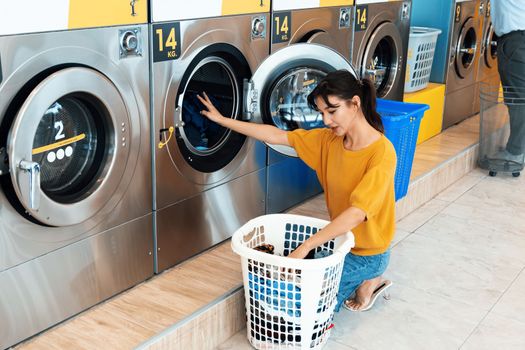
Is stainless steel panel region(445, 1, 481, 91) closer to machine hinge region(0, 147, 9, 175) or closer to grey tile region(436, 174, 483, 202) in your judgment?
grey tile region(436, 174, 483, 202)

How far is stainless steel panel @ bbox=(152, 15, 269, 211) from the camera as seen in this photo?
2.53 meters

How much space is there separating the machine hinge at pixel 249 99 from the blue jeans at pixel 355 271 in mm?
756

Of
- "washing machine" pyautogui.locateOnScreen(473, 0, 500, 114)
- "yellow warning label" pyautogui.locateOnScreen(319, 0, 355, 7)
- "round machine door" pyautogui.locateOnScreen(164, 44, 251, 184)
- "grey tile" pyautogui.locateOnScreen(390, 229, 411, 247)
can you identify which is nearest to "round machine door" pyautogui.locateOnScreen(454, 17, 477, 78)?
"washing machine" pyautogui.locateOnScreen(473, 0, 500, 114)

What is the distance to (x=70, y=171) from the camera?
2316 mm

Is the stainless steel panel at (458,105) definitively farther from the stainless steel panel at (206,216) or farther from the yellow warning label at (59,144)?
the yellow warning label at (59,144)

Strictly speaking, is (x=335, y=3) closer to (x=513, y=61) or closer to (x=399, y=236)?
(x=399, y=236)

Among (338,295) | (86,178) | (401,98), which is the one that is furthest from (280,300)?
(401,98)

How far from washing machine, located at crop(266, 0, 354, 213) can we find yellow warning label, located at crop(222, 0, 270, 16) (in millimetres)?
74

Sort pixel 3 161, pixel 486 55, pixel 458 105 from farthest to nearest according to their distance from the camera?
pixel 486 55 → pixel 458 105 → pixel 3 161

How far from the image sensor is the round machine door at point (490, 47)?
553cm

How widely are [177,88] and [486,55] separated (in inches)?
150

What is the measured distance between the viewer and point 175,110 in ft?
8.55

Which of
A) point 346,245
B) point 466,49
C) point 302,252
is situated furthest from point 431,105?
point 302,252

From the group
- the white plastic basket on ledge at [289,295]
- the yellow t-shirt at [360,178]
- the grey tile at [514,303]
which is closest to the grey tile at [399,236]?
the grey tile at [514,303]
